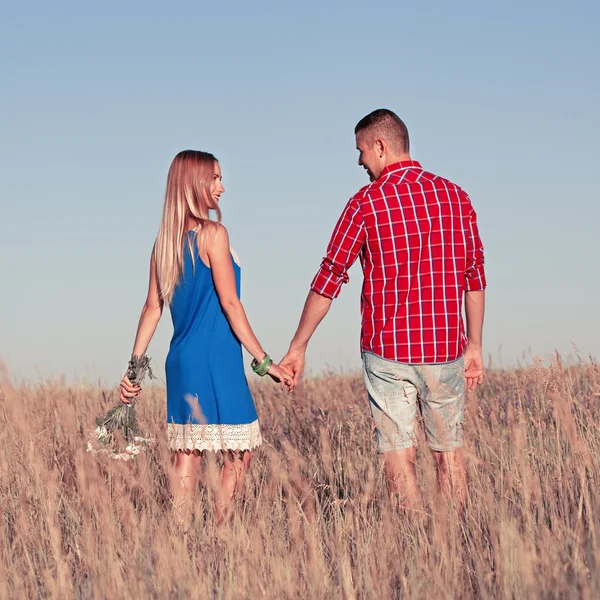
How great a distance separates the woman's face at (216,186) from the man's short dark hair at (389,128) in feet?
2.57

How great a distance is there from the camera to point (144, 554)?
11.9ft

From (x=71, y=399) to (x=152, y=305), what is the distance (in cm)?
426

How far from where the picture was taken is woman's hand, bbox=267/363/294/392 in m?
4.25

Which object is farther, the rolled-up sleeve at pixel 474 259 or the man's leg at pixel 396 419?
the rolled-up sleeve at pixel 474 259

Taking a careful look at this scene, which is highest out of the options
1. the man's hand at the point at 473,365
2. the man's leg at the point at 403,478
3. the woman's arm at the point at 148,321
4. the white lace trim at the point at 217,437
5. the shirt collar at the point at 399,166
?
the shirt collar at the point at 399,166

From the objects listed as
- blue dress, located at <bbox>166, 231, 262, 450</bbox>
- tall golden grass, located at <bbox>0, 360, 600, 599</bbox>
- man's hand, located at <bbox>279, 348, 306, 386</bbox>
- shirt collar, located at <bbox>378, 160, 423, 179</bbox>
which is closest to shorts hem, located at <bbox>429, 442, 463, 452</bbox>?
tall golden grass, located at <bbox>0, 360, 600, 599</bbox>

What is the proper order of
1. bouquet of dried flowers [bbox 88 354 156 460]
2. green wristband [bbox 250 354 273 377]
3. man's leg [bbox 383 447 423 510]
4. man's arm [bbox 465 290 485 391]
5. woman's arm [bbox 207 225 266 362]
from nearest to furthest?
man's leg [bbox 383 447 423 510], woman's arm [bbox 207 225 266 362], green wristband [bbox 250 354 273 377], man's arm [bbox 465 290 485 391], bouquet of dried flowers [bbox 88 354 156 460]

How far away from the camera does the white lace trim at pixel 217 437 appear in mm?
4098

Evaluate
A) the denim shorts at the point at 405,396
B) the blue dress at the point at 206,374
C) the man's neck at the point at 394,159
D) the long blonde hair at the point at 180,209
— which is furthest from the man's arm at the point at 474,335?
the long blonde hair at the point at 180,209

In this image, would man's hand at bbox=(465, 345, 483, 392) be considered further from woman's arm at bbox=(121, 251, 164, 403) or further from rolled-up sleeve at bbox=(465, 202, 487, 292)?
woman's arm at bbox=(121, 251, 164, 403)

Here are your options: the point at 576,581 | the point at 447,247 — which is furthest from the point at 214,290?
the point at 576,581

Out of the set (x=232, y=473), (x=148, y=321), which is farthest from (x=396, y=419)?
(x=148, y=321)

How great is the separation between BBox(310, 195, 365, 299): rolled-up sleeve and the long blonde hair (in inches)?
23.7

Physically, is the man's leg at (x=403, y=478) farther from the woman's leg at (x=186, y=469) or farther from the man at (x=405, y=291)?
the woman's leg at (x=186, y=469)
